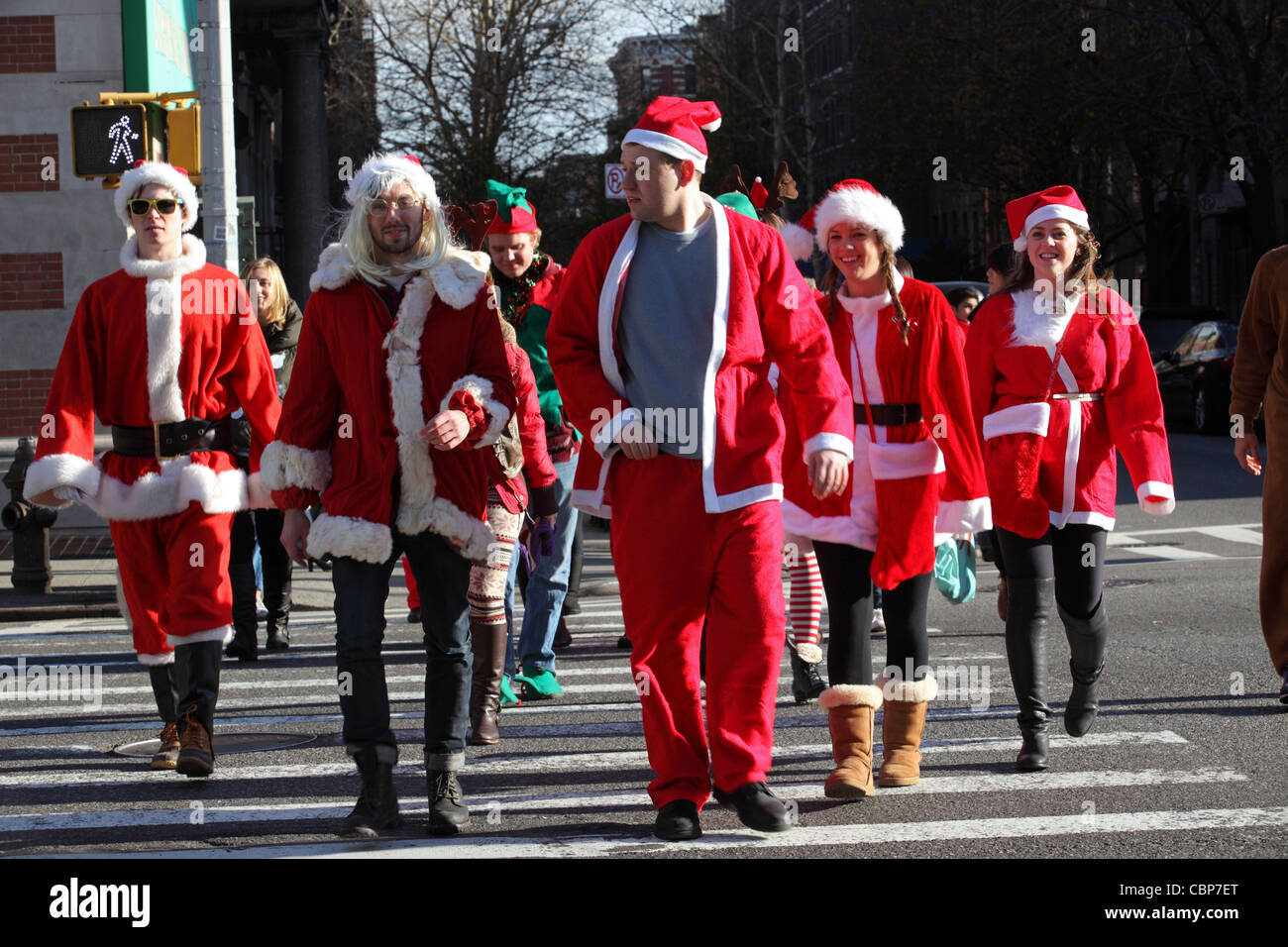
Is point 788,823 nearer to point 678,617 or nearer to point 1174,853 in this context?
point 678,617

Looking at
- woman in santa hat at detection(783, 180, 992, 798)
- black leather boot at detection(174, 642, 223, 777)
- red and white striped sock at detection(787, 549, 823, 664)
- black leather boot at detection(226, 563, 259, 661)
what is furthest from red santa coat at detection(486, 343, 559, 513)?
black leather boot at detection(226, 563, 259, 661)

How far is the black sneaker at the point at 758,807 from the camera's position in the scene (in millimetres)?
5227

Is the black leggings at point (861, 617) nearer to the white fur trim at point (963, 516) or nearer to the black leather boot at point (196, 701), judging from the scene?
the white fur trim at point (963, 516)

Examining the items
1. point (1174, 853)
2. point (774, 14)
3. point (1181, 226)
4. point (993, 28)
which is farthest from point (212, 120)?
point (1181, 226)

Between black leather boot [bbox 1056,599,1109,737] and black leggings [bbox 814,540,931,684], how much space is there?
798mm

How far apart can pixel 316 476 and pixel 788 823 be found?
1.81 meters

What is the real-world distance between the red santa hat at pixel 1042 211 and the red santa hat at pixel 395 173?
2.21 meters

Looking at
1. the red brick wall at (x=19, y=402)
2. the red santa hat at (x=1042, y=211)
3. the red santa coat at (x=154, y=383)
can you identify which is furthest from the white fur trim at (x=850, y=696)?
the red brick wall at (x=19, y=402)

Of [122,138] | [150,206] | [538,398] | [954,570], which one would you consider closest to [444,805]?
[954,570]

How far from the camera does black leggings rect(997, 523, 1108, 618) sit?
6465 millimetres

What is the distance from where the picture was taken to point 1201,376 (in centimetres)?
2597

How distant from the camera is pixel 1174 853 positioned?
197 inches

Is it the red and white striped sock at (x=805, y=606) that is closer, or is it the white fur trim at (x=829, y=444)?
the white fur trim at (x=829, y=444)

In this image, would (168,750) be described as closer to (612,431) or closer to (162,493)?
(162,493)
